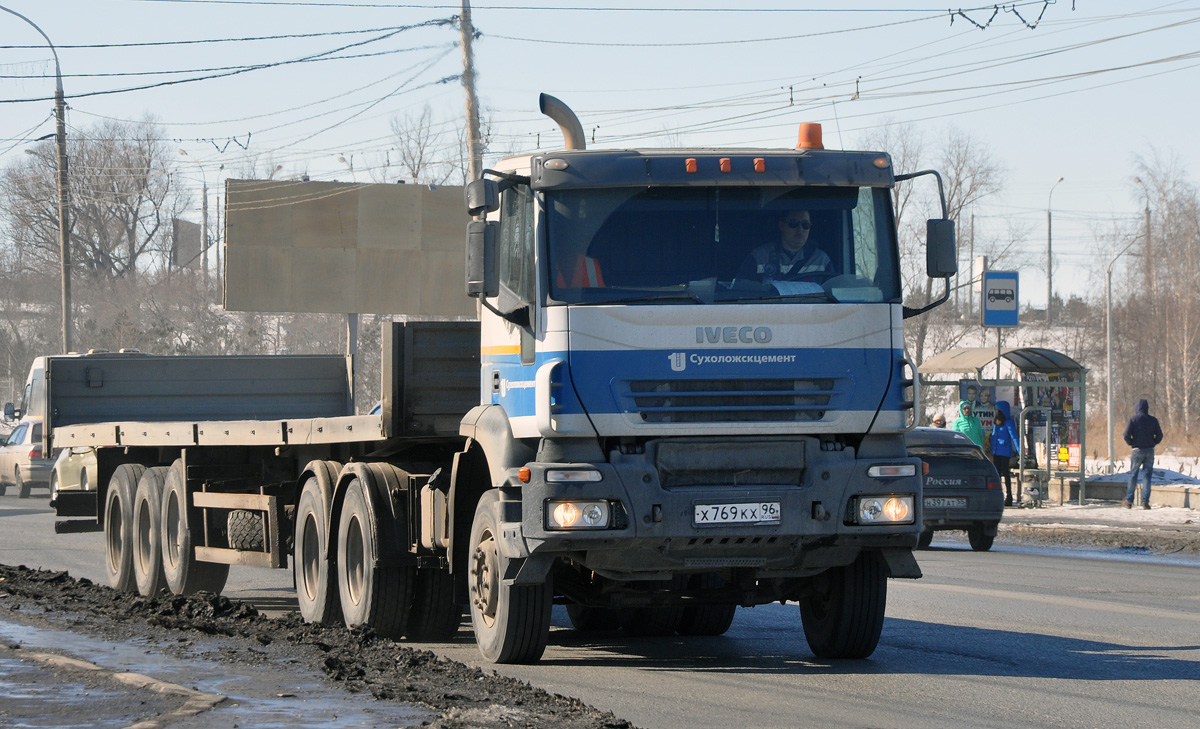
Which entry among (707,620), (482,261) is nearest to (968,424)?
(707,620)

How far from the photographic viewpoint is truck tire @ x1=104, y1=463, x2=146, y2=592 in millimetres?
13648

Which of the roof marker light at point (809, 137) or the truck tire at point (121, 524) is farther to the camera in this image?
the truck tire at point (121, 524)

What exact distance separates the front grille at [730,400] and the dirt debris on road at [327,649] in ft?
5.23

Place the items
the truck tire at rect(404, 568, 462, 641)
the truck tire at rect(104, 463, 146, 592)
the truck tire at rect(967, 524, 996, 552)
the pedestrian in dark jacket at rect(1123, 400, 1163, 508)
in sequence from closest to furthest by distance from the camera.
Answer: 1. the truck tire at rect(404, 568, 462, 641)
2. the truck tire at rect(104, 463, 146, 592)
3. the truck tire at rect(967, 524, 996, 552)
4. the pedestrian in dark jacket at rect(1123, 400, 1163, 508)

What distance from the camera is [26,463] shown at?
99.7 ft

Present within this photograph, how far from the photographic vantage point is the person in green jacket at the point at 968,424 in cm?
2219

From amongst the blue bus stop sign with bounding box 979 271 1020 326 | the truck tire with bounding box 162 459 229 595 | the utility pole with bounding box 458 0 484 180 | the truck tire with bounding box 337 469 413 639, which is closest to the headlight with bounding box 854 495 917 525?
the truck tire with bounding box 337 469 413 639

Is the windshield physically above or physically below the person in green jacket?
above

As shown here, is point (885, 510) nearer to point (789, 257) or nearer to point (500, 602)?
point (789, 257)

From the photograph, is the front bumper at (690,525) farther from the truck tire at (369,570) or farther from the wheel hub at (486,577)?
the truck tire at (369,570)

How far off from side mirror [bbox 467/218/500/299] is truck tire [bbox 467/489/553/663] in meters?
1.13

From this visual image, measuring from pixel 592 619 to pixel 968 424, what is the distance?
12.7 metres

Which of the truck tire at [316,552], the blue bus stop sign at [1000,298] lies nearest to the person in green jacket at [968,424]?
the blue bus stop sign at [1000,298]

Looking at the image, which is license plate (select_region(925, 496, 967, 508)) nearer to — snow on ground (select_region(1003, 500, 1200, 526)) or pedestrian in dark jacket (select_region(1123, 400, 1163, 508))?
snow on ground (select_region(1003, 500, 1200, 526))
